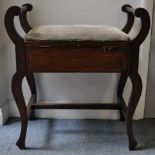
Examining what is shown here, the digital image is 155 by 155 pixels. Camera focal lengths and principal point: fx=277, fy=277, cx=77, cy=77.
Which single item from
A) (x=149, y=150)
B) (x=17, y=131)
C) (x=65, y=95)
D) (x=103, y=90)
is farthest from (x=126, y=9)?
(x=17, y=131)

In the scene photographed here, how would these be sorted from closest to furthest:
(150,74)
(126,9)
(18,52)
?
1. (18,52)
2. (126,9)
3. (150,74)

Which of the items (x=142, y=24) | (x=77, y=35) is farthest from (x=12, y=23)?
(x=142, y=24)

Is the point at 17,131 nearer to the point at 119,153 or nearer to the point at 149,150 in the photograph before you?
the point at 119,153

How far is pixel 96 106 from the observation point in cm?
134

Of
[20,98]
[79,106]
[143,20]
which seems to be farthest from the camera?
[79,106]

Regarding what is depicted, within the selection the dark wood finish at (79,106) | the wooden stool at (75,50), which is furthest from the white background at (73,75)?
the wooden stool at (75,50)

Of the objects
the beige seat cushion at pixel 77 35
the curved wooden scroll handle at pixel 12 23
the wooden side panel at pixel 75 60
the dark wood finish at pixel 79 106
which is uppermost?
the curved wooden scroll handle at pixel 12 23

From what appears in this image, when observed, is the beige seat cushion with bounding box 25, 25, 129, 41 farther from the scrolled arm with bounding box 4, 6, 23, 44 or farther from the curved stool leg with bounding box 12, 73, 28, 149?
the curved stool leg with bounding box 12, 73, 28, 149

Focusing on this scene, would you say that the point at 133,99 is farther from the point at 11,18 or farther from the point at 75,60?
the point at 11,18

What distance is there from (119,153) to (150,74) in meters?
0.47

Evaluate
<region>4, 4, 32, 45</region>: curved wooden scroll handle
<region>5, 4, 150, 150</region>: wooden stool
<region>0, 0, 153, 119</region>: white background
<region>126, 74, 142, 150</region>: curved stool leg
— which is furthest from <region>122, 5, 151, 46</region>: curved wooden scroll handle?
<region>4, 4, 32, 45</region>: curved wooden scroll handle

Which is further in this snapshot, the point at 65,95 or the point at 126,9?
the point at 65,95

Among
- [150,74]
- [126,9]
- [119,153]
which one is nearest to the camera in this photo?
[119,153]

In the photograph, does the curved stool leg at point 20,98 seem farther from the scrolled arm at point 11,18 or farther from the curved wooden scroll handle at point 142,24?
the curved wooden scroll handle at point 142,24
